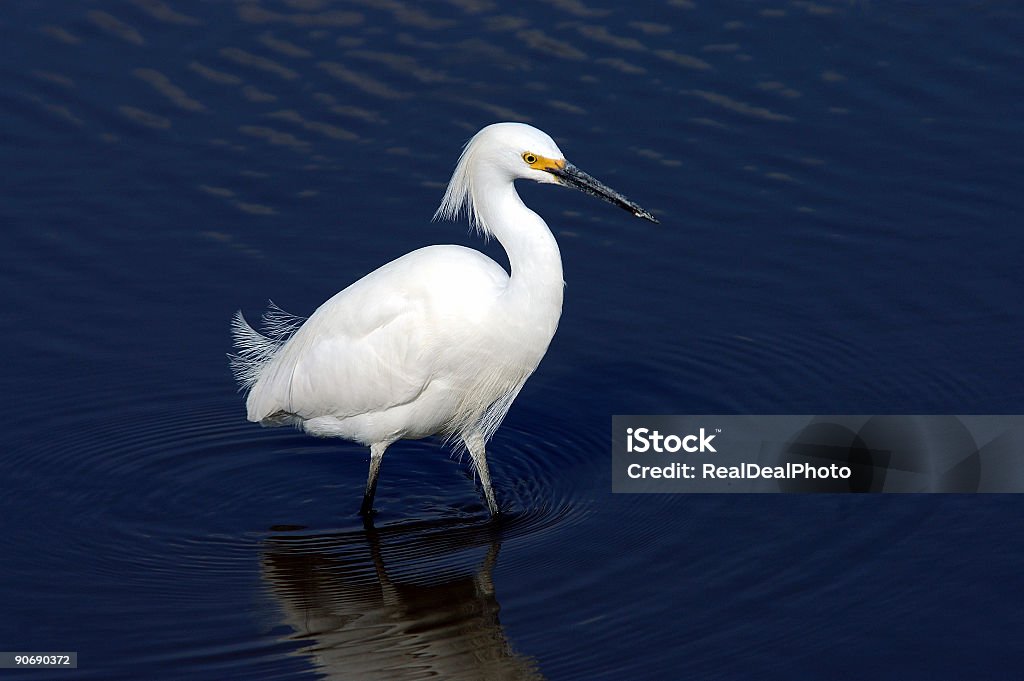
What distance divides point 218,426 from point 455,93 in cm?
404

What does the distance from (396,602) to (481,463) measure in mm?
993

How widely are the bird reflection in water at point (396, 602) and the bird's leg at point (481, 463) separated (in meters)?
0.14

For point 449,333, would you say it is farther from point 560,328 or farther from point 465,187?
point 560,328

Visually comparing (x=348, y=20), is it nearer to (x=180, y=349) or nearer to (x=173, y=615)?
(x=180, y=349)

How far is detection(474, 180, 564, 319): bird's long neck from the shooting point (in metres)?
6.91

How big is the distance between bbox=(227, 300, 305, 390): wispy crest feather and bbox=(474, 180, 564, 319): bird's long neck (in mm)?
1980

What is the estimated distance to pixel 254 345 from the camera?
8.59 meters

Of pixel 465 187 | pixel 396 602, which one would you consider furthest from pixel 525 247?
pixel 396 602

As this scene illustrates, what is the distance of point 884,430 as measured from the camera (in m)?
8.26

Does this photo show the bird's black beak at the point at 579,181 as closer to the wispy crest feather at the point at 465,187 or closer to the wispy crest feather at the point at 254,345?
the wispy crest feather at the point at 465,187

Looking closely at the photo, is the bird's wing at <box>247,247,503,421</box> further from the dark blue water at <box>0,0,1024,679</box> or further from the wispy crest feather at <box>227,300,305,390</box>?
the dark blue water at <box>0,0,1024,679</box>

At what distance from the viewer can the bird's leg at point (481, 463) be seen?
7.73m

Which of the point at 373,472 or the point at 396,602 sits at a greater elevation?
the point at 373,472

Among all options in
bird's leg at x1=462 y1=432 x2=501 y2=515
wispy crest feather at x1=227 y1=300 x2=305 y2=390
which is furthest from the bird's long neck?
wispy crest feather at x1=227 y1=300 x2=305 y2=390
